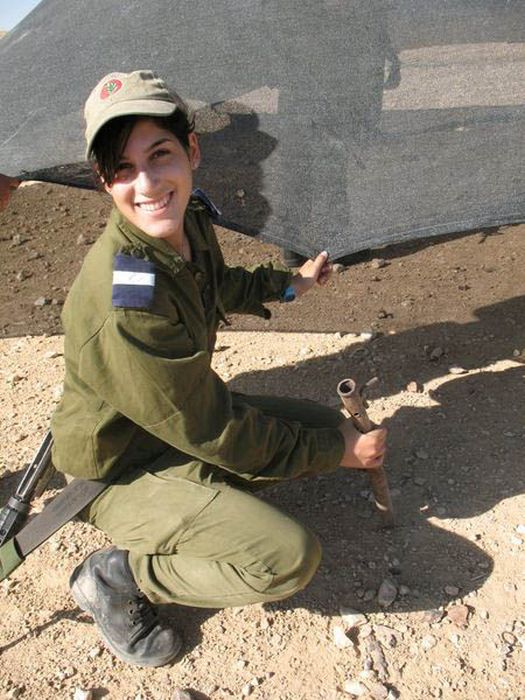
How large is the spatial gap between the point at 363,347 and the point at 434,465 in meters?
0.84

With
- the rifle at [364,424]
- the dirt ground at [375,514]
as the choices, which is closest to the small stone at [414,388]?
the dirt ground at [375,514]

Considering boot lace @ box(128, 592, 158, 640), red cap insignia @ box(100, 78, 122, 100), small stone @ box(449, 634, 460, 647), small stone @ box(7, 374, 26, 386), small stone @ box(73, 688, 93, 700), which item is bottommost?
small stone @ box(449, 634, 460, 647)

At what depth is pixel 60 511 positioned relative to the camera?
2.28m

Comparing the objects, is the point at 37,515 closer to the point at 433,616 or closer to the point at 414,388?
the point at 433,616

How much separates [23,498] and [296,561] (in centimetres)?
93

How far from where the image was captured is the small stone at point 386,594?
2.35 m

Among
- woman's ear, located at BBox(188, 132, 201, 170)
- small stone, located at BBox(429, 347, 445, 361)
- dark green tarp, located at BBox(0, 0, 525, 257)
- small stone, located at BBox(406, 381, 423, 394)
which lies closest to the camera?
woman's ear, located at BBox(188, 132, 201, 170)

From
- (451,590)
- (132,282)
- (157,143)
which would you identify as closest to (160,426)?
(132,282)

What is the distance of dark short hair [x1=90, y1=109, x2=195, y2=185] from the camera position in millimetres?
1926

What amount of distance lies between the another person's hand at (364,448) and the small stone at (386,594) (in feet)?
1.24

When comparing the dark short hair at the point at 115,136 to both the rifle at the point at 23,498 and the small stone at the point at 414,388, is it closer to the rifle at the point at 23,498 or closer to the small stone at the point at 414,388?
the rifle at the point at 23,498

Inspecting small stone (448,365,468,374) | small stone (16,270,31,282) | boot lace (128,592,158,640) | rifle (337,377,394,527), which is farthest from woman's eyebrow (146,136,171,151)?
small stone (16,270,31,282)

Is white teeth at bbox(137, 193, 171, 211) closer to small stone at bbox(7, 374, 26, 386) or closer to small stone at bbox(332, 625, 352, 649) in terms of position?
small stone at bbox(332, 625, 352, 649)

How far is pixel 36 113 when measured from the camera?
293 cm
